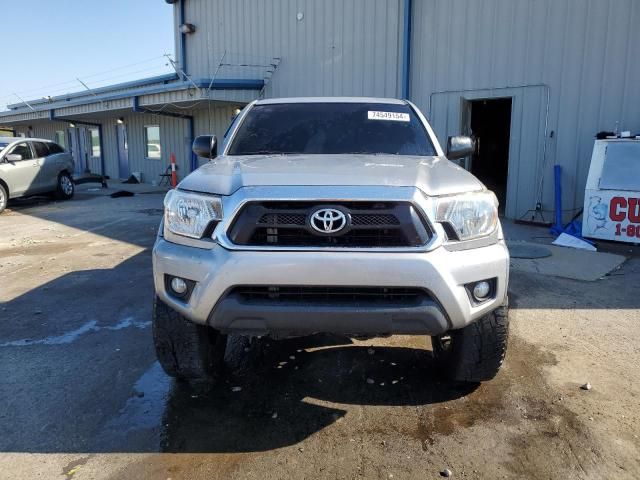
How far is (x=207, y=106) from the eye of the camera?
1591 centimetres

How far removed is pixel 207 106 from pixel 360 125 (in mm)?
13240

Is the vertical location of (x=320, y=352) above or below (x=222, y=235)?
below

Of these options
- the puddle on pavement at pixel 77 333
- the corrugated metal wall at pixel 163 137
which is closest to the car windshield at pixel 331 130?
the puddle on pavement at pixel 77 333

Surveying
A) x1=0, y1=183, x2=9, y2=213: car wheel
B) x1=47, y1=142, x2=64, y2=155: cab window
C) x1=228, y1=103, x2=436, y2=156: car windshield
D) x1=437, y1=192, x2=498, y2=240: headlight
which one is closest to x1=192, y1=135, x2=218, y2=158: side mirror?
x1=228, y1=103, x2=436, y2=156: car windshield

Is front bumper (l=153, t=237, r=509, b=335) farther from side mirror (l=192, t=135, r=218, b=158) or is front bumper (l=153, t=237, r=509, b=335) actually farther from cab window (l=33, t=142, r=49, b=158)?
cab window (l=33, t=142, r=49, b=158)

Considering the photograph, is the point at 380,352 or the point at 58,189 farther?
the point at 58,189

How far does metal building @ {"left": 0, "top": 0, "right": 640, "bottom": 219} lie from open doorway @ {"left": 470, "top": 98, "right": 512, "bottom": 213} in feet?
0.12

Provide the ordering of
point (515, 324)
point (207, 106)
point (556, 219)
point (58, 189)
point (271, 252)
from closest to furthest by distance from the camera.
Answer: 1. point (271, 252)
2. point (515, 324)
3. point (556, 219)
4. point (58, 189)
5. point (207, 106)

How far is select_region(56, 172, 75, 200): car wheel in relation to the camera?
13328mm

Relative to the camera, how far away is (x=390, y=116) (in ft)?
12.6

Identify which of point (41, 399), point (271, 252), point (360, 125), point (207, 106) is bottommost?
point (41, 399)

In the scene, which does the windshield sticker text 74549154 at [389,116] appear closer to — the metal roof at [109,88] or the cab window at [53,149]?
the cab window at [53,149]

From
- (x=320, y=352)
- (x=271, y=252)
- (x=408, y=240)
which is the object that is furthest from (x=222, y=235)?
(x=320, y=352)

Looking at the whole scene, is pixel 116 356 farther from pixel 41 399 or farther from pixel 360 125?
pixel 360 125
